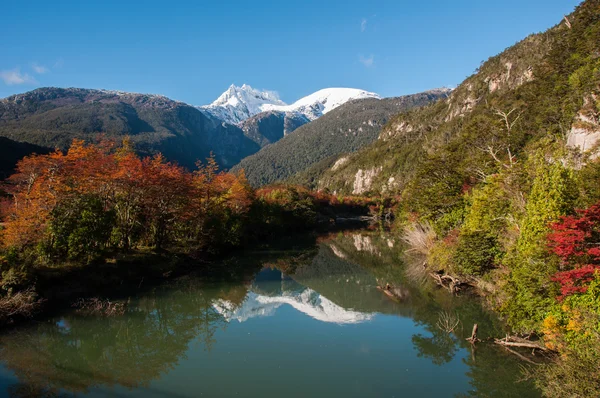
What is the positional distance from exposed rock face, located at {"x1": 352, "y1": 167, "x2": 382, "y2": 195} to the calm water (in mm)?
153886

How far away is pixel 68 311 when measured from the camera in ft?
76.7

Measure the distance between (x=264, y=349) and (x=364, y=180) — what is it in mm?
174612

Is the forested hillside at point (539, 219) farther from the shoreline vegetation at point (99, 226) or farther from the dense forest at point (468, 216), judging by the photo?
the shoreline vegetation at point (99, 226)

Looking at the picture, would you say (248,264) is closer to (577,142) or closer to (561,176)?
(561,176)

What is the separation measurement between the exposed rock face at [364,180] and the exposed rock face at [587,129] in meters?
138

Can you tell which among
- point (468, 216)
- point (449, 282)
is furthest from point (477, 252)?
point (449, 282)

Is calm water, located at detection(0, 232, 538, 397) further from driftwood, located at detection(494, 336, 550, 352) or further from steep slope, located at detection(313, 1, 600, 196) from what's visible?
steep slope, located at detection(313, 1, 600, 196)

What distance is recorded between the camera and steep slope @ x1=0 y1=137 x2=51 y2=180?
95569mm

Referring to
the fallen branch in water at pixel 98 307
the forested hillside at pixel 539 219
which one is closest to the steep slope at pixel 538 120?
the forested hillside at pixel 539 219

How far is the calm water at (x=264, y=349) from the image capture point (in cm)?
1498

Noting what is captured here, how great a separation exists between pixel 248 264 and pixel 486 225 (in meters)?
27.5

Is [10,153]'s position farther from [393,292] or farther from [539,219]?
[539,219]

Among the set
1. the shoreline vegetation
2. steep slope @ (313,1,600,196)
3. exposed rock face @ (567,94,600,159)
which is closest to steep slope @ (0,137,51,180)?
the shoreline vegetation

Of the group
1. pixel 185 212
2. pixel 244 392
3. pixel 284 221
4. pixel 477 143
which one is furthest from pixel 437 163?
pixel 284 221
